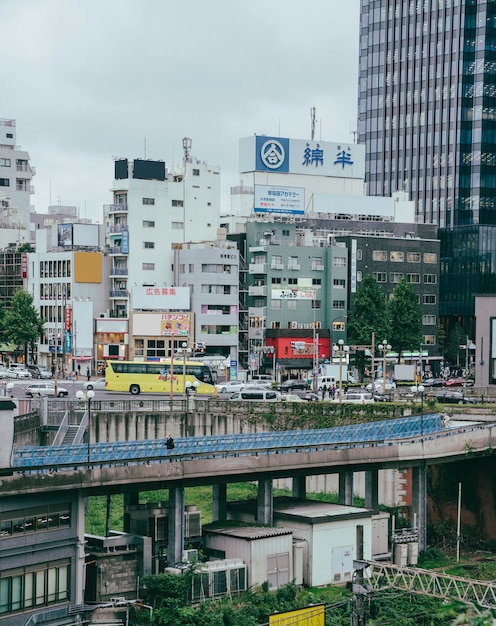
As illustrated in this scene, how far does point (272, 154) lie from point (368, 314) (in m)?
25.7

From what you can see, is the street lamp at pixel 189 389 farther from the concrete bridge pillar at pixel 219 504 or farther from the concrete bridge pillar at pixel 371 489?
the concrete bridge pillar at pixel 219 504

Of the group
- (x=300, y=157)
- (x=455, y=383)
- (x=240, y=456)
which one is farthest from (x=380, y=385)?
(x=240, y=456)

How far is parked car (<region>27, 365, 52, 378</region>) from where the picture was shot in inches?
5408

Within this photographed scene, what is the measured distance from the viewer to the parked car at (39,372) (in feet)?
451

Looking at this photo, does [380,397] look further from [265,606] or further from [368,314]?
[265,606]

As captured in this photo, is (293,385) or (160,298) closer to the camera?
(293,385)

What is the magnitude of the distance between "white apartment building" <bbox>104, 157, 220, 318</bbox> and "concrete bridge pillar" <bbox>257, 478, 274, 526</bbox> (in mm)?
77500

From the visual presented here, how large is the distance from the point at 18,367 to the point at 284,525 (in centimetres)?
7951

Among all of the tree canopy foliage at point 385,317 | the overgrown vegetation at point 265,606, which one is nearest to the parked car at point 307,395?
the tree canopy foliage at point 385,317

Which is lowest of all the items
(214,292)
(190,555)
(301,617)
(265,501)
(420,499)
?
(301,617)

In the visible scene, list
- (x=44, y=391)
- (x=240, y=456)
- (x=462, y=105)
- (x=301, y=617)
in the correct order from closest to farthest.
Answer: (x=301, y=617) < (x=240, y=456) < (x=44, y=391) < (x=462, y=105)

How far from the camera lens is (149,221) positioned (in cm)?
14762

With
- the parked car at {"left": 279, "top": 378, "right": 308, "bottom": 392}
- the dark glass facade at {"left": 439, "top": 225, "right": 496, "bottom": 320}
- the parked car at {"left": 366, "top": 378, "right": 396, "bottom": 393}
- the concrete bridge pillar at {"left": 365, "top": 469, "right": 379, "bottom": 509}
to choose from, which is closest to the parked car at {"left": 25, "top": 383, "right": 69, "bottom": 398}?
the parked car at {"left": 279, "top": 378, "right": 308, "bottom": 392}

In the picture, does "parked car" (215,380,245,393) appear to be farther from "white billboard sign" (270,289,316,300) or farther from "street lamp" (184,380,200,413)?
"white billboard sign" (270,289,316,300)
